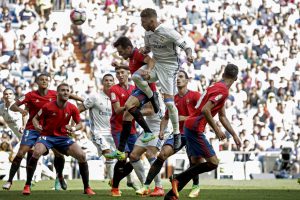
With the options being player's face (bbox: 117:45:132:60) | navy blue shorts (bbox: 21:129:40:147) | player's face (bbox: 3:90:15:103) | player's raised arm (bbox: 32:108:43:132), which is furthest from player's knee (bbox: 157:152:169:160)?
player's face (bbox: 3:90:15:103)

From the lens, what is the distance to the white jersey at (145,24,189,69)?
764 inches

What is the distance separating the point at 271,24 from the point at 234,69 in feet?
78.1

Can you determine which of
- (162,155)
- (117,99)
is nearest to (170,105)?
(162,155)

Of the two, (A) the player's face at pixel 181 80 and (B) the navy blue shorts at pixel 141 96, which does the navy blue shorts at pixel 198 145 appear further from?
(A) the player's face at pixel 181 80

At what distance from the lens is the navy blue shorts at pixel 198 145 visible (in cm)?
1814

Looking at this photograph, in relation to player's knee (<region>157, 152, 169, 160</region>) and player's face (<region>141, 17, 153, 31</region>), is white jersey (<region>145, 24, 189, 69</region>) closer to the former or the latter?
player's face (<region>141, 17, 153, 31</region>)

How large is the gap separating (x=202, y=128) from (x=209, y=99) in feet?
3.15

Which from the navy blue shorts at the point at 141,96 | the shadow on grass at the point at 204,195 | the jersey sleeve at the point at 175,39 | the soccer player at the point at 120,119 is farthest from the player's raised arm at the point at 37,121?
the jersey sleeve at the point at 175,39

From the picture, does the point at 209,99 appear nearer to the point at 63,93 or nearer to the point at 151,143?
the point at 151,143

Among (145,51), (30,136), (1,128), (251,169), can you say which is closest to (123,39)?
(145,51)

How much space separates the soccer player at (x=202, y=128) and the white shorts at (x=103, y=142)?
4.93m

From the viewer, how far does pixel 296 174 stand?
1296 inches

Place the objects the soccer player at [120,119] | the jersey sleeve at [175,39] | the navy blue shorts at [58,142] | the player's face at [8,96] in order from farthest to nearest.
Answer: the player's face at [8,96] → the navy blue shorts at [58,142] → the soccer player at [120,119] → the jersey sleeve at [175,39]

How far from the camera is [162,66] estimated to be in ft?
64.5
